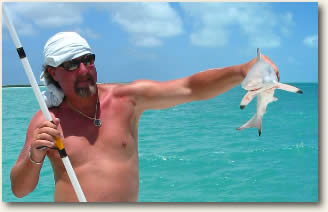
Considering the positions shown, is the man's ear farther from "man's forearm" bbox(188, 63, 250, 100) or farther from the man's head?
"man's forearm" bbox(188, 63, 250, 100)

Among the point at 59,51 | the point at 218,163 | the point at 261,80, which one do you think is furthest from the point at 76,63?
A: the point at 218,163

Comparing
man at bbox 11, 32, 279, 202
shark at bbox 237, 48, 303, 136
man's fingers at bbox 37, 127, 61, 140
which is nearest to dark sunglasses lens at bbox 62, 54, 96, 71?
man at bbox 11, 32, 279, 202

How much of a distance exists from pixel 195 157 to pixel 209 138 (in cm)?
185

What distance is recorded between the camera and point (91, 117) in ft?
7.25

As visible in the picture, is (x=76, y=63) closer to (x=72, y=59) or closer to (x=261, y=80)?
(x=72, y=59)

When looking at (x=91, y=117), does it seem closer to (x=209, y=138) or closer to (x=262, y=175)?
(x=262, y=175)

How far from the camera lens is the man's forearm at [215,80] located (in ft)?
6.12

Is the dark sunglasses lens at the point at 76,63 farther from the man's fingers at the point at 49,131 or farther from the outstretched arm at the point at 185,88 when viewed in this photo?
the man's fingers at the point at 49,131

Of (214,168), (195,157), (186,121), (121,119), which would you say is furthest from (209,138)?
(121,119)

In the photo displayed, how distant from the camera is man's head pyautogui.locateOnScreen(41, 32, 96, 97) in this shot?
2.08 m

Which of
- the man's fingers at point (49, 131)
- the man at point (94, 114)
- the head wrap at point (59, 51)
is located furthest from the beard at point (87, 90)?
the man's fingers at point (49, 131)

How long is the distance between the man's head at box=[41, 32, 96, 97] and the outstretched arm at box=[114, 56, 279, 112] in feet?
0.73

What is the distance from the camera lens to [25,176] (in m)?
1.93

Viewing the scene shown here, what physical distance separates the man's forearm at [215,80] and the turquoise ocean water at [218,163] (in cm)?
159
